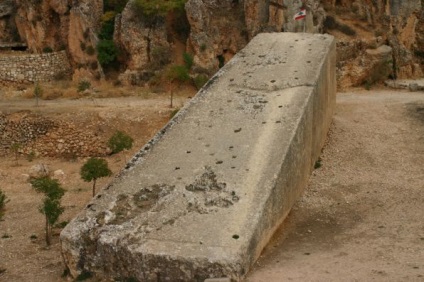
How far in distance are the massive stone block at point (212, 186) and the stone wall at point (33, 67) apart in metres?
14.3

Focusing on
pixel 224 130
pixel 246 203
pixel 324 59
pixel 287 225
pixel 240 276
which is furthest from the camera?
pixel 324 59

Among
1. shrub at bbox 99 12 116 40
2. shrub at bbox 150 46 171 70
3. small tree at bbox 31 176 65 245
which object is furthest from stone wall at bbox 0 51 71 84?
small tree at bbox 31 176 65 245

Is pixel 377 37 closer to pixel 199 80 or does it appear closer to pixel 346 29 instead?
pixel 346 29

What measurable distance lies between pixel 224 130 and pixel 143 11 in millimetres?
14484

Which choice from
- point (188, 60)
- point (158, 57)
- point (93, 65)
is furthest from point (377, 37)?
point (93, 65)

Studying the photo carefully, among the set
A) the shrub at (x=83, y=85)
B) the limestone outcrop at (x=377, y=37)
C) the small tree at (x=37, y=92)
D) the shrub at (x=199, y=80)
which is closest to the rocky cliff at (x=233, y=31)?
the limestone outcrop at (x=377, y=37)

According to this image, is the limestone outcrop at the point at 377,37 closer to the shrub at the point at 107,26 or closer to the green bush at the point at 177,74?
the green bush at the point at 177,74

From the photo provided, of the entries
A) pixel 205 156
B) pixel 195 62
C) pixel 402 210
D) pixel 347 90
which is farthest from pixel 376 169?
pixel 195 62

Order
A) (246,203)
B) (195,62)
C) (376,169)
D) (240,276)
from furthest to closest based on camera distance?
1. (195,62)
2. (376,169)
3. (246,203)
4. (240,276)

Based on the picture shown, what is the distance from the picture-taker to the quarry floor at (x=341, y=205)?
12.6 metres

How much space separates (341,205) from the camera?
51.8ft

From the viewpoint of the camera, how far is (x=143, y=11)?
29016 mm

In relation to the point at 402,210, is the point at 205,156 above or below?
above

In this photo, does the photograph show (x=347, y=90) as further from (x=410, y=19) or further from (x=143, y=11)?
(x=143, y=11)
